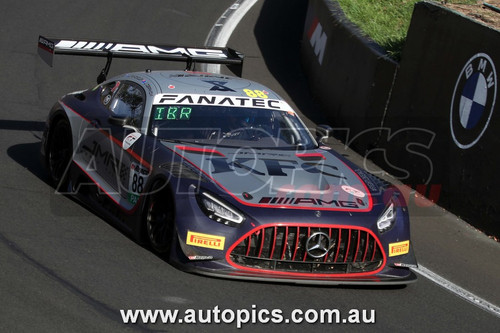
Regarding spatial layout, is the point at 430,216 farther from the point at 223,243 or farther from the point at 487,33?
the point at 223,243

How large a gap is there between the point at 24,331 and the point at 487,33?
6.48 metres

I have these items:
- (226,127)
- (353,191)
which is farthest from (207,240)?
(226,127)

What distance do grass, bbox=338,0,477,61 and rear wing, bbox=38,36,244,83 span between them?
307cm

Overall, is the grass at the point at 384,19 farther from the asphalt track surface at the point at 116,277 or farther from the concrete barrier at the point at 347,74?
the asphalt track surface at the point at 116,277

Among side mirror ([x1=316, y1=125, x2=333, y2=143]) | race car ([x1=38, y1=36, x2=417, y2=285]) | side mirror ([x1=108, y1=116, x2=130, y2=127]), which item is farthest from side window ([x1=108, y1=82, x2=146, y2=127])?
side mirror ([x1=316, y1=125, x2=333, y2=143])

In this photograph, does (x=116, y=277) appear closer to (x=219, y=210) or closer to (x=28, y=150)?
(x=219, y=210)

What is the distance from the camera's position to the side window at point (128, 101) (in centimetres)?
884

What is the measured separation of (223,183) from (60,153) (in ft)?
9.83

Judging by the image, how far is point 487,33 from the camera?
10.2 metres

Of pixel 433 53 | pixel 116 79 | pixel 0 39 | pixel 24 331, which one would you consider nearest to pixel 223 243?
pixel 24 331

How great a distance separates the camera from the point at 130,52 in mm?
10461

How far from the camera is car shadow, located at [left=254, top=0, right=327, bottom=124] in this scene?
15.3 m

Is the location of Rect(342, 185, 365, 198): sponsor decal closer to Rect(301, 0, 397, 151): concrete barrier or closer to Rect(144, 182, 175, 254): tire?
Rect(144, 182, 175, 254): tire

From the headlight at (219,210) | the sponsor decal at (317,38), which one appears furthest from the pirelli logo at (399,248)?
the sponsor decal at (317,38)
